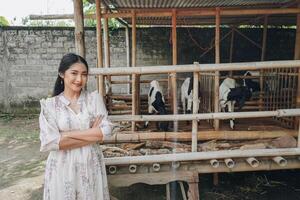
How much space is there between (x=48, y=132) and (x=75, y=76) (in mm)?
422

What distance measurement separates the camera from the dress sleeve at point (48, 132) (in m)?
2.14

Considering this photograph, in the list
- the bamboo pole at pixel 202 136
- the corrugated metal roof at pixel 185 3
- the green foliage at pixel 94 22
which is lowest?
the bamboo pole at pixel 202 136

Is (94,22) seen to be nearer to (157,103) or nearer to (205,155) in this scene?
(157,103)

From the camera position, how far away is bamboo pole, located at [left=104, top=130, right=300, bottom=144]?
12.4 feet

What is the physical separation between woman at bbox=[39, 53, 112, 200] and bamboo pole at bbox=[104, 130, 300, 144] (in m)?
1.47

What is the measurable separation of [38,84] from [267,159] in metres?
7.67

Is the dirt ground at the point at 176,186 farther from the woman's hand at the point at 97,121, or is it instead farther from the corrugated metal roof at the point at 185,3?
the corrugated metal roof at the point at 185,3

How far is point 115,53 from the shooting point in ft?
30.8

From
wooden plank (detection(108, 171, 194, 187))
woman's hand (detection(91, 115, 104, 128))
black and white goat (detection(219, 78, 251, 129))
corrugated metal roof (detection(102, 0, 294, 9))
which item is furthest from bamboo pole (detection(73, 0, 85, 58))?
corrugated metal roof (detection(102, 0, 294, 9))

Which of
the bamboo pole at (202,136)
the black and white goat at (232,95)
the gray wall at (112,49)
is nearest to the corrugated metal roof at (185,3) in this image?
the black and white goat at (232,95)

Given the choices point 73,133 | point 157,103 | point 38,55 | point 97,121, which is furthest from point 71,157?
point 38,55

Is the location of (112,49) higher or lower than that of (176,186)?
higher

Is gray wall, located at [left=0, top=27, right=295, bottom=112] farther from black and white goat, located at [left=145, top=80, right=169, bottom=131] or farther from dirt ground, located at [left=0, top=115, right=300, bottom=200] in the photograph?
black and white goat, located at [left=145, top=80, right=169, bottom=131]

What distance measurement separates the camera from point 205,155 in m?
3.20
